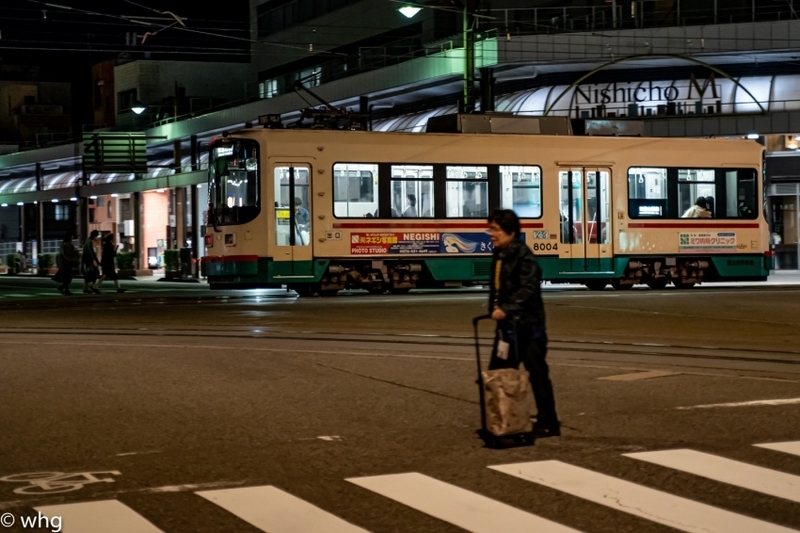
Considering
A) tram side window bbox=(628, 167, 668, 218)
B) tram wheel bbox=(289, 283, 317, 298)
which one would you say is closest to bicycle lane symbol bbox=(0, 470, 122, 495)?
tram wheel bbox=(289, 283, 317, 298)

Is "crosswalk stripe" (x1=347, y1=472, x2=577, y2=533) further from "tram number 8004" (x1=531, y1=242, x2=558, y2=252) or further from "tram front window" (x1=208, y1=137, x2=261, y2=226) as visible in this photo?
"tram number 8004" (x1=531, y1=242, x2=558, y2=252)

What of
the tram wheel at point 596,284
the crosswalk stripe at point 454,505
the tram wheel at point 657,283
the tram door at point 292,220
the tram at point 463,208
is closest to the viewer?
the crosswalk stripe at point 454,505

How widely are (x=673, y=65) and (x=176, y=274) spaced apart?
66.8ft

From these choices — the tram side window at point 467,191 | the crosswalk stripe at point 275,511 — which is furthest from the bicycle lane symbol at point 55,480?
the tram side window at point 467,191

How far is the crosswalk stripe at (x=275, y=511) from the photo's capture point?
669 cm

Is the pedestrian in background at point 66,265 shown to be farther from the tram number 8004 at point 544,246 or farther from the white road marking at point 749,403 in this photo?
the white road marking at point 749,403

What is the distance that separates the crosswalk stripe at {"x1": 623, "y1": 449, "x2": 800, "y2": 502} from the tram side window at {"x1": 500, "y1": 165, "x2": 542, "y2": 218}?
66.3ft

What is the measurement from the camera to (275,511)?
709cm

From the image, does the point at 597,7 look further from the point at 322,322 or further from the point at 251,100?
the point at 322,322

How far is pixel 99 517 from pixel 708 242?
2591cm

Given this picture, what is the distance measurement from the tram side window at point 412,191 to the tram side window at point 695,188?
265 inches

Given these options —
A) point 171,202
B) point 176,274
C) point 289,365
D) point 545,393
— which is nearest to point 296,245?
point 289,365

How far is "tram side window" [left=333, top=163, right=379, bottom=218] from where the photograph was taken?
27.6 m

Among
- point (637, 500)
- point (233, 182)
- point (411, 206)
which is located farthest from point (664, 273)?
point (637, 500)
